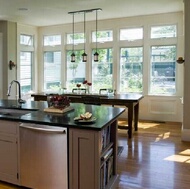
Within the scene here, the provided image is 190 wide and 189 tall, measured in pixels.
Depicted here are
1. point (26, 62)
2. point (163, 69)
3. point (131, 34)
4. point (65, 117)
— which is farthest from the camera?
point (26, 62)

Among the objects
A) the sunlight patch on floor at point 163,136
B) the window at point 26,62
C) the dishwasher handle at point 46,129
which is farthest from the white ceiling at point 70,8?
the dishwasher handle at point 46,129

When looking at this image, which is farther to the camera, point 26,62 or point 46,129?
point 26,62

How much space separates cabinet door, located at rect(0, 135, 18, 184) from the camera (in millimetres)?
2955

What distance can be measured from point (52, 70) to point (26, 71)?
82 centimetres

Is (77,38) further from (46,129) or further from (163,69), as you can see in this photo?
(46,129)

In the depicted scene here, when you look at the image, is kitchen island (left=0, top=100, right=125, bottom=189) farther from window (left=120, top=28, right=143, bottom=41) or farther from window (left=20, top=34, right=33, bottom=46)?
window (left=20, top=34, right=33, bottom=46)

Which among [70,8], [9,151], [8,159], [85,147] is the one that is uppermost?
[70,8]

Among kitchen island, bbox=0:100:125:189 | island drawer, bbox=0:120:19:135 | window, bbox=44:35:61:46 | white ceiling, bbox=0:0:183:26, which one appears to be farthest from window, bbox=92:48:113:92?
island drawer, bbox=0:120:19:135

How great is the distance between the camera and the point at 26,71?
26.2 feet

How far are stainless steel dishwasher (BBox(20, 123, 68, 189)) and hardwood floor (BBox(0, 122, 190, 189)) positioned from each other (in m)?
0.39

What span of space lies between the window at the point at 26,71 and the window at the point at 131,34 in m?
3.04

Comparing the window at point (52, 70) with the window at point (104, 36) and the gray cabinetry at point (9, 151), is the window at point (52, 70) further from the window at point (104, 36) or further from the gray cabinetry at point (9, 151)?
the gray cabinetry at point (9, 151)

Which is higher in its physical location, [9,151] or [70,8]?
[70,8]

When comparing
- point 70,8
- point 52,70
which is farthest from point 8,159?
point 52,70
